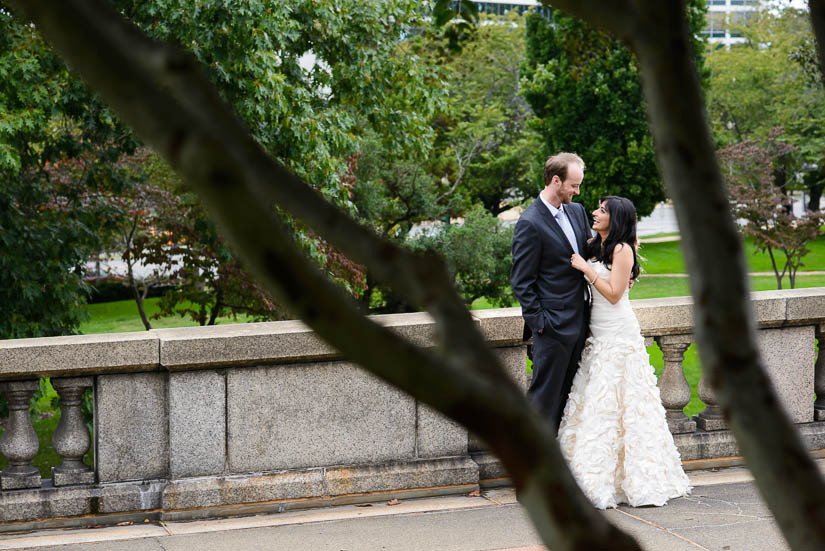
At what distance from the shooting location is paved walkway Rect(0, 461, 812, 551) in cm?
509

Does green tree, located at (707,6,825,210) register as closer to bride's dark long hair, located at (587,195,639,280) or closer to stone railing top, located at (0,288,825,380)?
bride's dark long hair, located at (587,195,639,280)

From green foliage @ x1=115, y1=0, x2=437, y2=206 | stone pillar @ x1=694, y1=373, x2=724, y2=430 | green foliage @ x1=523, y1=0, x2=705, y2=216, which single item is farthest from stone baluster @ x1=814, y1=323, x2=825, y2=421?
green foliage @ x1=523, y1=0, x2=705, y2=216

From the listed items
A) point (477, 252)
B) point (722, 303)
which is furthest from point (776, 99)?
point (722, 303)

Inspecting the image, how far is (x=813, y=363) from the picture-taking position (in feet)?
22.6

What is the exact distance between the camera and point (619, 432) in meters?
5.94

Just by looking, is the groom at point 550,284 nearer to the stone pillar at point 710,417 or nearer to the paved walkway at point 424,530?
the paved walkway at point 424,530

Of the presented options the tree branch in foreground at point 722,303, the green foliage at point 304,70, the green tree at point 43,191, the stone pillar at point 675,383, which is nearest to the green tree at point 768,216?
the green foliage at point 304,70

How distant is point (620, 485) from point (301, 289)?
16.8 feet

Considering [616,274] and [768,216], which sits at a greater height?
[768,216]

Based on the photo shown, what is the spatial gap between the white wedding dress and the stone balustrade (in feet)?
1.80

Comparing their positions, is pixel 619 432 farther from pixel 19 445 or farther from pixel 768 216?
pixel 768 216

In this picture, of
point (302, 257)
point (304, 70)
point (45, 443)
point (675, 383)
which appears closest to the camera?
point (302, 257)

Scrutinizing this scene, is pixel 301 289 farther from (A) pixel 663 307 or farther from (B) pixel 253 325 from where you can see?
(A) pixel 663 307

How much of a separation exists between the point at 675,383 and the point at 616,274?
1.27 meters
